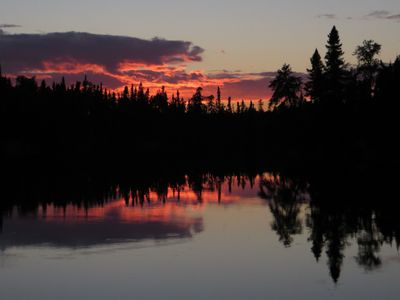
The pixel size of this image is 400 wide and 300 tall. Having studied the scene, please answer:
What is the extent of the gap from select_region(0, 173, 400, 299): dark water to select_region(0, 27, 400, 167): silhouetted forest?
29.5 m

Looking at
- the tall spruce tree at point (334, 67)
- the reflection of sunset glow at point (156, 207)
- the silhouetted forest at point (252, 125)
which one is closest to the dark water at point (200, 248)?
the reflection of sunset glow at point (156, 207)

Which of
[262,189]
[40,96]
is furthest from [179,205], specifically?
[40,96]

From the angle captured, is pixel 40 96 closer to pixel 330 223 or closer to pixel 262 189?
pixel 262 189

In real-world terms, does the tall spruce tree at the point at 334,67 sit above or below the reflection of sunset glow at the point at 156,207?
above

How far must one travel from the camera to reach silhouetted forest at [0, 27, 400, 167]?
7300cm

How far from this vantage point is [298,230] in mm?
32375

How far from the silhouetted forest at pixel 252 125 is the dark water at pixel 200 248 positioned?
2945 cm

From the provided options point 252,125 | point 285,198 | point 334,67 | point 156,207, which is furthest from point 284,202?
point 252,125

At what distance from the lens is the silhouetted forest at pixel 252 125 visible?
240ft

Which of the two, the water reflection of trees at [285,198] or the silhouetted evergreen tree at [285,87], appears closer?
the water reflection of trees at [285,198]

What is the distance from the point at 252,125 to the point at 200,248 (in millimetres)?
143481

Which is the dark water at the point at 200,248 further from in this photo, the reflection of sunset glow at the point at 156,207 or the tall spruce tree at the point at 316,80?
the tall spruce tree at the point at 316,80

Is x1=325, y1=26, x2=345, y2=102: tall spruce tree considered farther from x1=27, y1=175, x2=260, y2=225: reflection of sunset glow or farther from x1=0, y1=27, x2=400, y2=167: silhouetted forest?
x1=27, y1=175, x2=260, y2=225: reflection of sunset glow

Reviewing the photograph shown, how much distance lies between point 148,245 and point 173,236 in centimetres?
272
